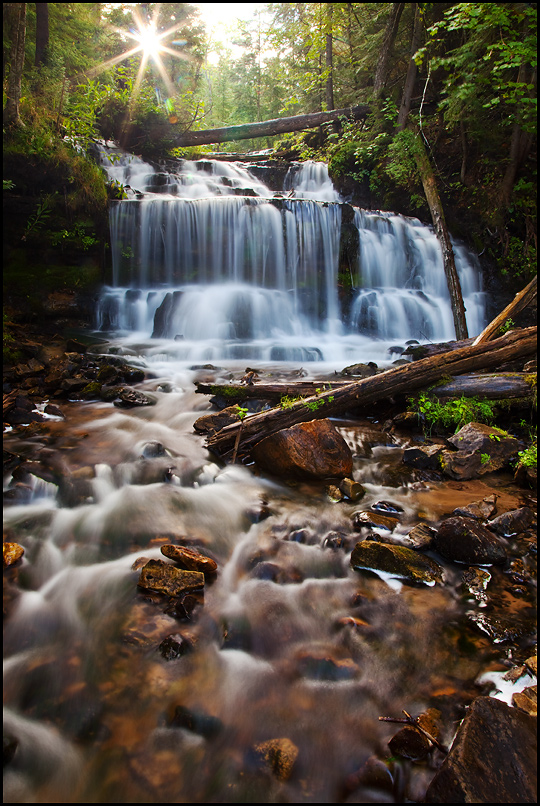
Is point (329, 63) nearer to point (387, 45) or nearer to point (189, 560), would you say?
point (387, 45)

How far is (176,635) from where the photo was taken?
234cm

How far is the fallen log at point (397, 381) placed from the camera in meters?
4.52

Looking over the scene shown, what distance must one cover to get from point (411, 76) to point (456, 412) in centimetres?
1276

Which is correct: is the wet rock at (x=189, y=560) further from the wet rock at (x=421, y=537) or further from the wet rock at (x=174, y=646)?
the wet rock at (x=421, y=537)

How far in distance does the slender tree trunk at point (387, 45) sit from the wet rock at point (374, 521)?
1548cm

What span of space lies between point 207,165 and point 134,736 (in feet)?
53.3

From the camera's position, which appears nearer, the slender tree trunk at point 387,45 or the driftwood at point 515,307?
the driftwood at point 515,307

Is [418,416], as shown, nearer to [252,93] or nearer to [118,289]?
[118,289]

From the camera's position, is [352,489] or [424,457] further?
[424,457]

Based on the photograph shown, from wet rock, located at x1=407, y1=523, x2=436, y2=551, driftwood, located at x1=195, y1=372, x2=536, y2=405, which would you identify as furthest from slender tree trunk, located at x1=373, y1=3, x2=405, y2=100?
wet rock, located at x1=407, y1=523, x2=436, y2=551

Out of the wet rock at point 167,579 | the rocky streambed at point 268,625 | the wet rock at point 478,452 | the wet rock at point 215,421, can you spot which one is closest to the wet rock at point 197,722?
the rocky streambed at point 268,625

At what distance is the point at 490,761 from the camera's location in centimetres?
154

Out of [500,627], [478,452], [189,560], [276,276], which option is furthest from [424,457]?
[276,276]

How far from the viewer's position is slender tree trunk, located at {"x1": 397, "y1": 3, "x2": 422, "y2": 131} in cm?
1193
